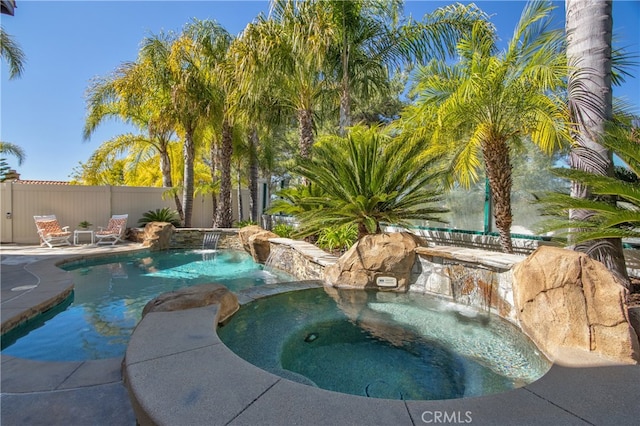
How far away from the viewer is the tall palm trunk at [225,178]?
12.5 meters

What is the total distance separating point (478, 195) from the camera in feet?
25.0

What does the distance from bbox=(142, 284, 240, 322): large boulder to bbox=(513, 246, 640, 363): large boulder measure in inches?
126


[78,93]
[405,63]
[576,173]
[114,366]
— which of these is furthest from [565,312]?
[78,93]

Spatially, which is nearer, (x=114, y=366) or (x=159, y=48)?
(x=114, y=366)

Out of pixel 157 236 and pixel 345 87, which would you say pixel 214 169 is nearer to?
pixel 157 236

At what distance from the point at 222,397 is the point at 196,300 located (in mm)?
1889

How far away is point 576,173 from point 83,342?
20.1 ft

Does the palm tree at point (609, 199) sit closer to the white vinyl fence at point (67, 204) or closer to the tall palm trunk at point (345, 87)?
the tall palm trunk at point (345, 87)

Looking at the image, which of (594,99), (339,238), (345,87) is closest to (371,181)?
(339,238)

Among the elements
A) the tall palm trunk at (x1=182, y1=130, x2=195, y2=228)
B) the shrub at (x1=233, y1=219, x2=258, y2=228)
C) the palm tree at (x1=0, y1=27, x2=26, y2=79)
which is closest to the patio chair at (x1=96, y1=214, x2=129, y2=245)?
the tall palm trunk at (x1=182, y1=130, x2=195, y2=228)

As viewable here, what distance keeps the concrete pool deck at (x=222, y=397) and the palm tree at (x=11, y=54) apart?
12509 millimetres

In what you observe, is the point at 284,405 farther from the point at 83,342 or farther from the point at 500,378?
the point at 83,342

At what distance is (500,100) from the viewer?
17.5 ft

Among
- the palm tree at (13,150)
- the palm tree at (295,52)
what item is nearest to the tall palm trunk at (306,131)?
the palm tree at (295,52)
